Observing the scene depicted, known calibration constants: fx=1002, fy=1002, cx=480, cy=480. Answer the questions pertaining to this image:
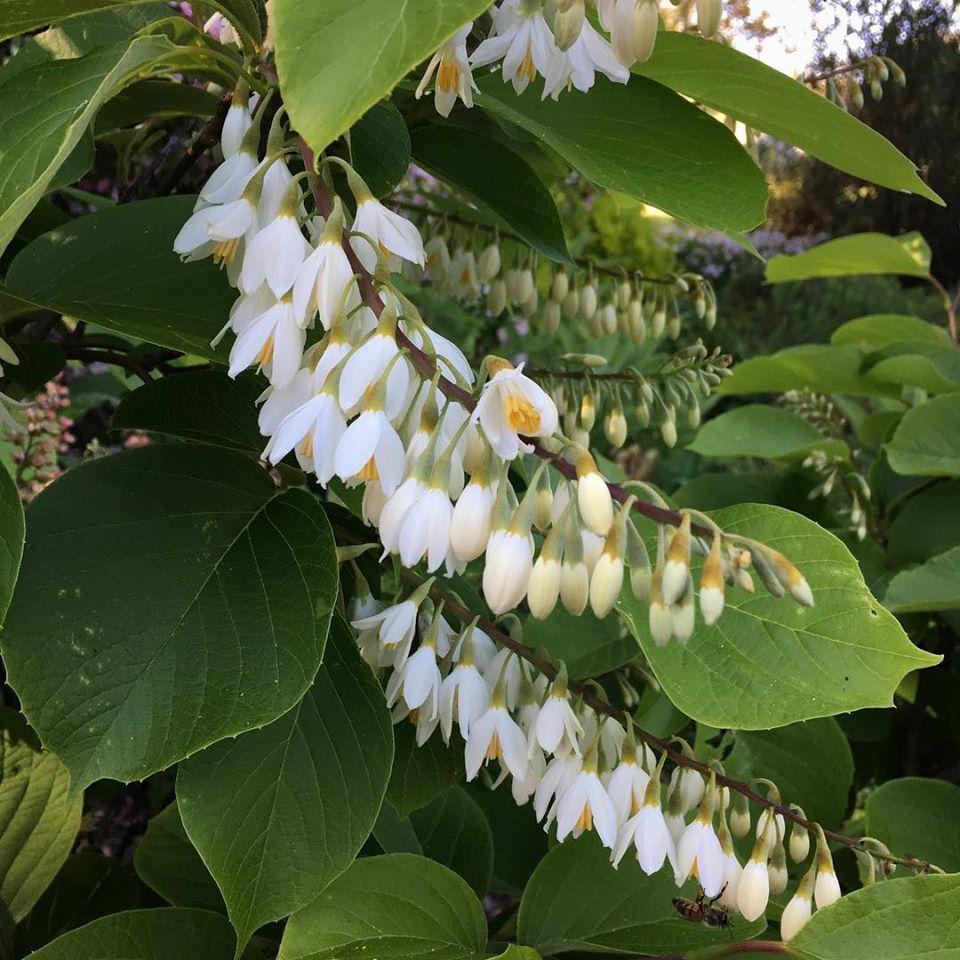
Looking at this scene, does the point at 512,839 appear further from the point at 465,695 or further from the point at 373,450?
the point at 373,450

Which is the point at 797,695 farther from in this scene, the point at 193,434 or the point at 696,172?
the point at 193,434

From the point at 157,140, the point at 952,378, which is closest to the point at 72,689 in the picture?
the point at 157,140

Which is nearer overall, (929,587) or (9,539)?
(9,539)

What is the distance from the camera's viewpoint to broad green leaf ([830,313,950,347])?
7.23 feet

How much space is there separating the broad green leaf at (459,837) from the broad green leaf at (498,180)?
648mm

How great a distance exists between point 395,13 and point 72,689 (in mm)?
540

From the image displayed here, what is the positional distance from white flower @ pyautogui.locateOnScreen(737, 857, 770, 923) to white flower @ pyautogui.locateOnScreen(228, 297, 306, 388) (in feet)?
1.92

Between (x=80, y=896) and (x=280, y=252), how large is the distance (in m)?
0.85

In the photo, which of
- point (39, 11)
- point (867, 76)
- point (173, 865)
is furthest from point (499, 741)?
point (867, 76)

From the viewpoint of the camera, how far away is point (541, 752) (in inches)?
36.9

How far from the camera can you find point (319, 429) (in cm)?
69

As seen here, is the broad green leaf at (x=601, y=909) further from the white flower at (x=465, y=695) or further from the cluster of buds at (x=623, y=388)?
the cluster of buds at (x=623, y=388)

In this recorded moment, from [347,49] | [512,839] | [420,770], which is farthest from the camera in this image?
[512,839]

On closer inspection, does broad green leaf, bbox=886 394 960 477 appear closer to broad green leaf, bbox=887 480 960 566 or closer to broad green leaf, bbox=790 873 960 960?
broad green leaf, bbox=887 480 960 566
